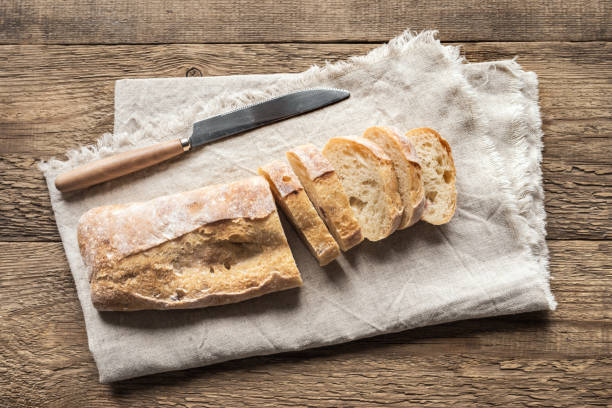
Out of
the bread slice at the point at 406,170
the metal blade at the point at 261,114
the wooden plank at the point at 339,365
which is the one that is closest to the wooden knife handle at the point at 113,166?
the metal blade at the point at 261,114

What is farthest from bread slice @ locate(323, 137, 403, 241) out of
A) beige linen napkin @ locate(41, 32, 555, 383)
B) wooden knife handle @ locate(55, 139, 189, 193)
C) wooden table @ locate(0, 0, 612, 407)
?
wooden knife handle @ locate(55, 139, 189, 193)

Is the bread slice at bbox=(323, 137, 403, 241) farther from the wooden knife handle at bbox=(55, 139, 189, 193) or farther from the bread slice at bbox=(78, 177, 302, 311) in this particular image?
the wooden knife handle at bbox=(55, 139, 189, 193)

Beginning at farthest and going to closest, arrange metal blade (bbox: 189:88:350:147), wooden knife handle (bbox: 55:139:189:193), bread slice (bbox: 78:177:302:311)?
metal blade (bbox: 189:88:350:147) < wooden knife handle (bbox: 55:139:189:193) < bread slice (bbox: 78:177:302:311)

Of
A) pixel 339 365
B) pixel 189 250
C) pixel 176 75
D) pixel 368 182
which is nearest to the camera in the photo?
pixel 189 250

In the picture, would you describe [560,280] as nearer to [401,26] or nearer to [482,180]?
[482,180]

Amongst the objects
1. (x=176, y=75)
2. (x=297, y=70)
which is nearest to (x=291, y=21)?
(x=297, y=70)

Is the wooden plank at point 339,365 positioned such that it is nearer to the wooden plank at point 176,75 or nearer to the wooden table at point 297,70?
the wooden table at point 297,70

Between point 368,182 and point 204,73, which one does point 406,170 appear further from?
point 204,73
